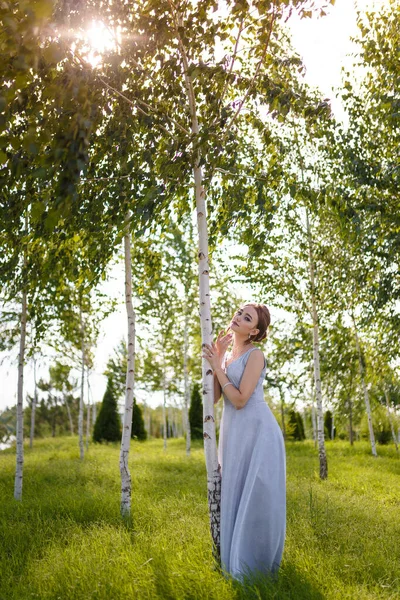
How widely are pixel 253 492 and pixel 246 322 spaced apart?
60.5 inches

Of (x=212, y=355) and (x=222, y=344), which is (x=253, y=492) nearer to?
(x=212, y=355)

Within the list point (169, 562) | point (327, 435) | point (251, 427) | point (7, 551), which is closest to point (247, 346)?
point (251, 427)

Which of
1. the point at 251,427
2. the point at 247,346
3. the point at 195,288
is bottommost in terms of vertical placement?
the point at 251,427

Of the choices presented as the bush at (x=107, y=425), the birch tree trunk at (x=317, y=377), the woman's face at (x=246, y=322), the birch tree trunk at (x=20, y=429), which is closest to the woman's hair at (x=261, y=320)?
the woman's face at (x=246, y=322)

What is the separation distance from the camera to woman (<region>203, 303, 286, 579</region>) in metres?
4.30

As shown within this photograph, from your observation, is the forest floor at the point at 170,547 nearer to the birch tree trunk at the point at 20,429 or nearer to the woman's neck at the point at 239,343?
the birch tree trunk at the point at 20,429

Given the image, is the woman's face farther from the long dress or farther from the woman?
the long dress

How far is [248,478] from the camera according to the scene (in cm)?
439

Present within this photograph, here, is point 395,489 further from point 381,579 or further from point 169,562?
point 169,562

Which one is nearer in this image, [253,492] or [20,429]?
[253,492]

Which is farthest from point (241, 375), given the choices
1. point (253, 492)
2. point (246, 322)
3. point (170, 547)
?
point (170, 547)

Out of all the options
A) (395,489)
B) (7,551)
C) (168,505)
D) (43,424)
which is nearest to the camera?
(7,551)

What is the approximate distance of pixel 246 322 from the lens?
16.1 ft

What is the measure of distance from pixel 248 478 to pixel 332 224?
10.4 metres
